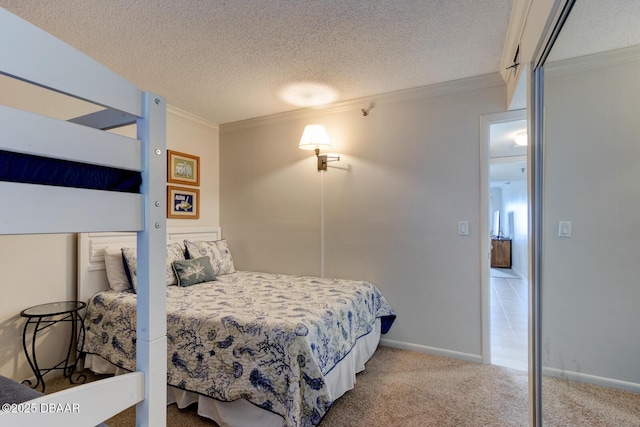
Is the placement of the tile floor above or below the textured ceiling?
below

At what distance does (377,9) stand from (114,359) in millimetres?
2832

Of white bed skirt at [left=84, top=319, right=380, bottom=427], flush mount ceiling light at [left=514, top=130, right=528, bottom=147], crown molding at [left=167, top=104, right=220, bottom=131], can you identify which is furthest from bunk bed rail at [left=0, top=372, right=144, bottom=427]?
flush mount ceiling light at [left=514, top=130, right=528, bottom=147]

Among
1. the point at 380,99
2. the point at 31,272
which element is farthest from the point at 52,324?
the point at 380,99

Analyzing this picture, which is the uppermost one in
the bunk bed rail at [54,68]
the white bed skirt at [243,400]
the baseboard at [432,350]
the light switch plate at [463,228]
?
the bunk bed rail at [54,68]

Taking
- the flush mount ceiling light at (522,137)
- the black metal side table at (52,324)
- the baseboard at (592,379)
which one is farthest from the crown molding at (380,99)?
the black metal side table at (52,324)

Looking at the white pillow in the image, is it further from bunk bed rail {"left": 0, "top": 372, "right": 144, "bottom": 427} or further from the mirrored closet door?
the mirrored closet door

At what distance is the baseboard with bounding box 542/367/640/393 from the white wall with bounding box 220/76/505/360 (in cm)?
88

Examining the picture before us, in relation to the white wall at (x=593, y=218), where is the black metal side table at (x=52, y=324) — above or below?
below

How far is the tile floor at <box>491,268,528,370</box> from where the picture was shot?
2574 millimetres

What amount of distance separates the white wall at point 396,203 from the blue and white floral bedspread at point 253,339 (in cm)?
58

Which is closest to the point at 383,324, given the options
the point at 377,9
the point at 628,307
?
the point at 628,307

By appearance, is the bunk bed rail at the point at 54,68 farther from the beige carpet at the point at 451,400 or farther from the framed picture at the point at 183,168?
the framed picture at the point at 183,168

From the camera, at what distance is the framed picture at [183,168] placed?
316 cm

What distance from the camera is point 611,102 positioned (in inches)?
52.7
